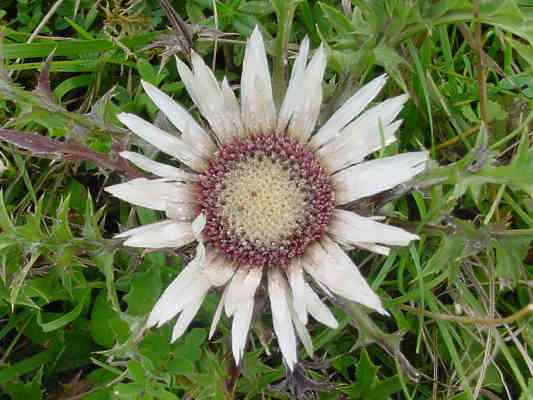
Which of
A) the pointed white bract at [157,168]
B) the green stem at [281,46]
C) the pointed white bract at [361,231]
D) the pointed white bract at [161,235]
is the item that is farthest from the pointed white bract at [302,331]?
the green stem at [281,46]

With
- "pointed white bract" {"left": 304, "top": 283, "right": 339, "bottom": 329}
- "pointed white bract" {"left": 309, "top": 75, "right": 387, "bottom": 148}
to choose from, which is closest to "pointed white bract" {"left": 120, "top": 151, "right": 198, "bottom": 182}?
"pointed white bract" {"left": 309, "top": 75, "right": 387, "bottom": 148}

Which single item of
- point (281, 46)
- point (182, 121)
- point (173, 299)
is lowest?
point (173, 299)

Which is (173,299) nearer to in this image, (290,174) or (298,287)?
(298,287)

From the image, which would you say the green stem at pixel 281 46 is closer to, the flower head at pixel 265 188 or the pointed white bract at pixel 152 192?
the flower head at pixel 265 188

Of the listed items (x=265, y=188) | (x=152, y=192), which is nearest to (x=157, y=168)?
(x=152, y=192)

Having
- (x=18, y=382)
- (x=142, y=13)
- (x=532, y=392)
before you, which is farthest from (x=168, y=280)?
(x=532, y=392)

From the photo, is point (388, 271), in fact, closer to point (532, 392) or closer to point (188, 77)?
point (532, 392)
